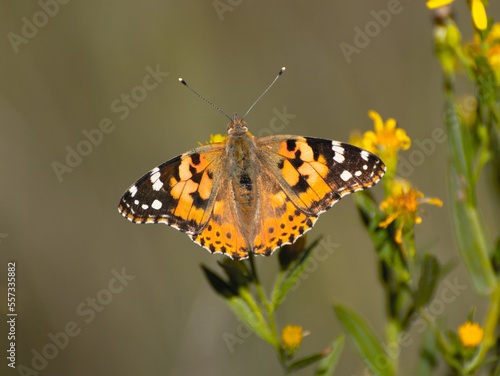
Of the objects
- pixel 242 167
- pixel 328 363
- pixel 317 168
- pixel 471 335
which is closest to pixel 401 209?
pixel 317 168

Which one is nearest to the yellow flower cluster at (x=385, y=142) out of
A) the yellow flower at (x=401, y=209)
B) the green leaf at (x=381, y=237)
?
the yellow flower at (x=401, y=209)

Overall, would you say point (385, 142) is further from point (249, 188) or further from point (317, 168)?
point (249, 188)

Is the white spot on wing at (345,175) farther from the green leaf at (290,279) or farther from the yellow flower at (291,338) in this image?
the yellow flower at (291,338)

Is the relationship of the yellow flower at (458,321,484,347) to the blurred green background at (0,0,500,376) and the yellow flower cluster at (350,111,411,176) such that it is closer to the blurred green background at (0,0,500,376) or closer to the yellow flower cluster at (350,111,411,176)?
the yellow flower cluster at (350,111,411,176)

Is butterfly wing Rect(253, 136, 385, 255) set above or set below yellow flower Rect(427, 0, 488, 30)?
below

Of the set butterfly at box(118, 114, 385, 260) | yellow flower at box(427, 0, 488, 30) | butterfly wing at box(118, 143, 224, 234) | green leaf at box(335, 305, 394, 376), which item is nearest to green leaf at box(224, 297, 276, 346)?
butterfly at box(118, 114, 385, 260)

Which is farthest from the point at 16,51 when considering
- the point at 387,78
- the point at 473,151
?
the point at 473,151
